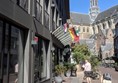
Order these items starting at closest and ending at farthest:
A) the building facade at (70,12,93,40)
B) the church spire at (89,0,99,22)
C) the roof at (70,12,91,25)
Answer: the roof at (70,12,91,25) < the building facade at (70,12,93,40) < the church spire at (89,0,99,22)

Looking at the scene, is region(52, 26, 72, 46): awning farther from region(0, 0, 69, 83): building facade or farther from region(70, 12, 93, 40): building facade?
region(70, 12, 93, 40): building facade

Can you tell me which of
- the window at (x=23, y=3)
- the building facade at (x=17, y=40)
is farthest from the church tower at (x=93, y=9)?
the window at (x=23, y=3)

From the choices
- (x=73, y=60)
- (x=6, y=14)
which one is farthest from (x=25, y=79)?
(x=73, y=60)

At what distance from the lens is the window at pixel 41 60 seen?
16.0 meters

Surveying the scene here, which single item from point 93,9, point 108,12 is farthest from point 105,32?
point 93,9

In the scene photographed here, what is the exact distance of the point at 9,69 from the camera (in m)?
10.7

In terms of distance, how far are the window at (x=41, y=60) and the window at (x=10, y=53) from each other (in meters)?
3.50

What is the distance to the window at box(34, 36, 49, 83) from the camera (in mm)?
16031

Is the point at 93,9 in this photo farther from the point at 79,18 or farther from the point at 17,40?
the point at 17,40

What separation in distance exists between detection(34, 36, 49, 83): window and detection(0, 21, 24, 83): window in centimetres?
350

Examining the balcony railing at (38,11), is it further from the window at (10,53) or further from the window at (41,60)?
the window at (10,53)

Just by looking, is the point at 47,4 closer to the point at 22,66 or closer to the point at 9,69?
the point at 22,66

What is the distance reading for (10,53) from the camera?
1083cm

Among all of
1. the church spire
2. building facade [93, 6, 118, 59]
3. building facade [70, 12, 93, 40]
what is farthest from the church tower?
building facade [93, 6, 118, 59]
